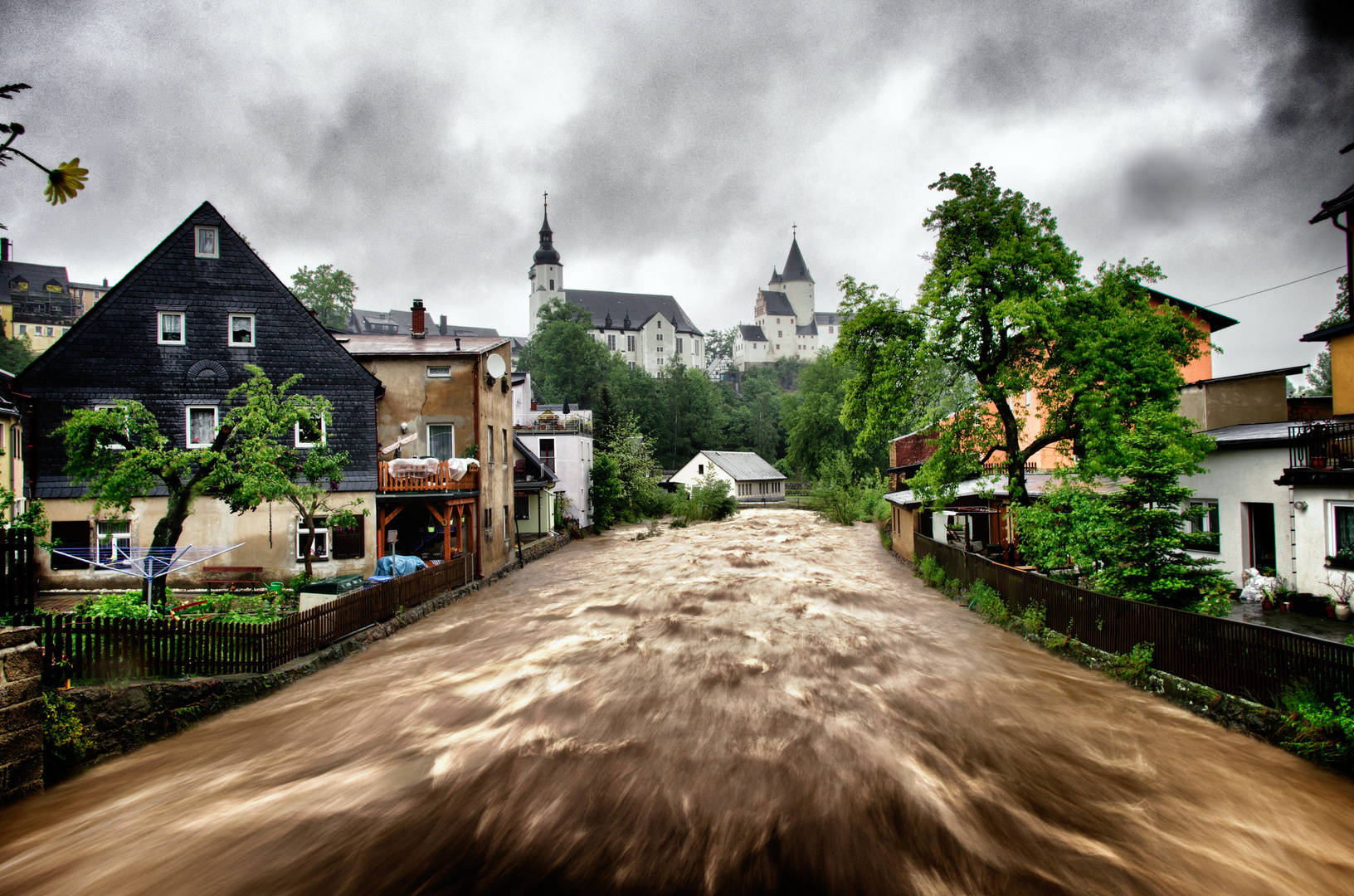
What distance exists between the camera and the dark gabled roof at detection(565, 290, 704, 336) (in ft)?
417

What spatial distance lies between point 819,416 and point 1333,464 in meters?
59.7

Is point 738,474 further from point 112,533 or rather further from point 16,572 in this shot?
point 16,572

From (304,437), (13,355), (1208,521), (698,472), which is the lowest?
(1208,521)

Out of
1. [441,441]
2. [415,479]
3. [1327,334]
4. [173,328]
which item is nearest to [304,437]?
[415,479]

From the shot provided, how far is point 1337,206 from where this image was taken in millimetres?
17875

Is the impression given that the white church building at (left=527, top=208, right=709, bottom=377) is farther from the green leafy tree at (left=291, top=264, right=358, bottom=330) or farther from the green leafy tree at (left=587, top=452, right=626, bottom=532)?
the green leafy tree at (left=587, top=452, right=626, bottom=532)

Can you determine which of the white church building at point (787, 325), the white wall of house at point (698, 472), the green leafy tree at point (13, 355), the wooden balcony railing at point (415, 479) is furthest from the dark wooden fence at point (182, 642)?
the white church building at point (787, 325)

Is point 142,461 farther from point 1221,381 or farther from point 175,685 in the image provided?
point 1221,381

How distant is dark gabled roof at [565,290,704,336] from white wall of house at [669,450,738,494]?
54.5 m

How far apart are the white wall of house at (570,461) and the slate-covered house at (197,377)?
19.7m

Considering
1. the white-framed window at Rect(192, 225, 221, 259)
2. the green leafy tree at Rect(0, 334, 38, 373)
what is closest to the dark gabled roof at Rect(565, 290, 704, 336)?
the green leafy tree at Rect(0, 334, 38, 373)

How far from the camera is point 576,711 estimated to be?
12.0m

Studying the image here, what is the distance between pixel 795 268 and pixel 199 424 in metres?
151

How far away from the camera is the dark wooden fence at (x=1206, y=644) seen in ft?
28.6
